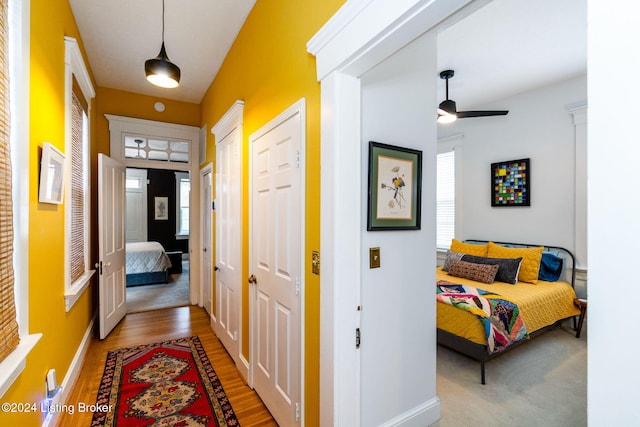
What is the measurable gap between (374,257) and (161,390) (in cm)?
205

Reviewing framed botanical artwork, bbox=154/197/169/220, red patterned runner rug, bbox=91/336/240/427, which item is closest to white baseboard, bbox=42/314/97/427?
red patterned runner rug, bbox=91/336/240/427

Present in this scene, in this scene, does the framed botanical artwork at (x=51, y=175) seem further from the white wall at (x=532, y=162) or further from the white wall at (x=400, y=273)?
the white wall at (x=532, y=162)

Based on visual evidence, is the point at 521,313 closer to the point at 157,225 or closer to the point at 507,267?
the point at 507,267

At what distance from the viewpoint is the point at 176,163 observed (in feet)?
14.9

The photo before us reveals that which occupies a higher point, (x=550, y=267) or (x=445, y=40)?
(x=445, y=40)

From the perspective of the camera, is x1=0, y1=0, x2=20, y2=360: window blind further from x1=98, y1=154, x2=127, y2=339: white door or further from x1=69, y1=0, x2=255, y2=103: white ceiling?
x1=98, y1=154, x2=127, y2=339: white door

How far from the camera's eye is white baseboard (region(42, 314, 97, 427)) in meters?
1.92

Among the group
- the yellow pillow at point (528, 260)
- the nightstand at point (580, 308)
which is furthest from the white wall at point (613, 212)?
the nightstand at point (580, 308)

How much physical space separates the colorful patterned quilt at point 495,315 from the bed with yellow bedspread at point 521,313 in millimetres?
45

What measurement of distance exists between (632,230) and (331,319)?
3.77 feet

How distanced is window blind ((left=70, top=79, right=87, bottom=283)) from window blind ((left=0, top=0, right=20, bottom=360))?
1.43 m

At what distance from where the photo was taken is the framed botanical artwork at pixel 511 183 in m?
3.99

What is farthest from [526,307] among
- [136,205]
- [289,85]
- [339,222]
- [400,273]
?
[136,205]

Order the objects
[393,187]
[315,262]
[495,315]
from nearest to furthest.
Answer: [315,262]
[393,187]
[495,315]
